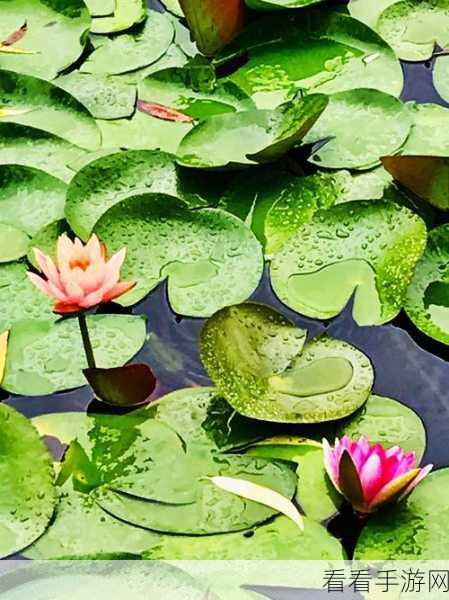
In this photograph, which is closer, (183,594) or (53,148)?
(183,594)

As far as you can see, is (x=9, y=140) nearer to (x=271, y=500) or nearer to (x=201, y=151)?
(x=201, y=151)

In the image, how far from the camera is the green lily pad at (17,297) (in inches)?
61.5

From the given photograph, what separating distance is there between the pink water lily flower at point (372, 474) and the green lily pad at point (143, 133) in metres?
0.72

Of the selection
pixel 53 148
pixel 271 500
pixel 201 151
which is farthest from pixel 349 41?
pixel 271 500

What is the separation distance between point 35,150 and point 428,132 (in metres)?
0.67

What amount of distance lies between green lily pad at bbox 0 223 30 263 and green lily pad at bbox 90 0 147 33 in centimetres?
56

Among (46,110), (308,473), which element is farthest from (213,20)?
(308,473)

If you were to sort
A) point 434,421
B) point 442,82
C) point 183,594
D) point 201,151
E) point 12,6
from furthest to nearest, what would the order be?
1. point 12,6
2. point 442,82
3. point 201,151
4. point 434,421
5. point 183,594

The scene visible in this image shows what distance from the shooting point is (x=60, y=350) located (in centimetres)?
151

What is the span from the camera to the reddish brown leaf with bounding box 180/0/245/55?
6.38 ft

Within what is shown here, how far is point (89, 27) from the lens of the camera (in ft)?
6.63

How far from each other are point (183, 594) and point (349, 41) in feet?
3.78

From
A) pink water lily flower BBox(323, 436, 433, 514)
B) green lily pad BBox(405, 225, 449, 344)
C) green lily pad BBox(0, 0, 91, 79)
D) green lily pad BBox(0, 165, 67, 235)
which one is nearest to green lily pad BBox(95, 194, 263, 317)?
green lily pad BBox(0, 165, 67, 235)

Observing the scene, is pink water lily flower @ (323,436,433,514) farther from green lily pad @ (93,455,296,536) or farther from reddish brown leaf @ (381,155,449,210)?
reddish brown leaf @ (381,155,449,210)
